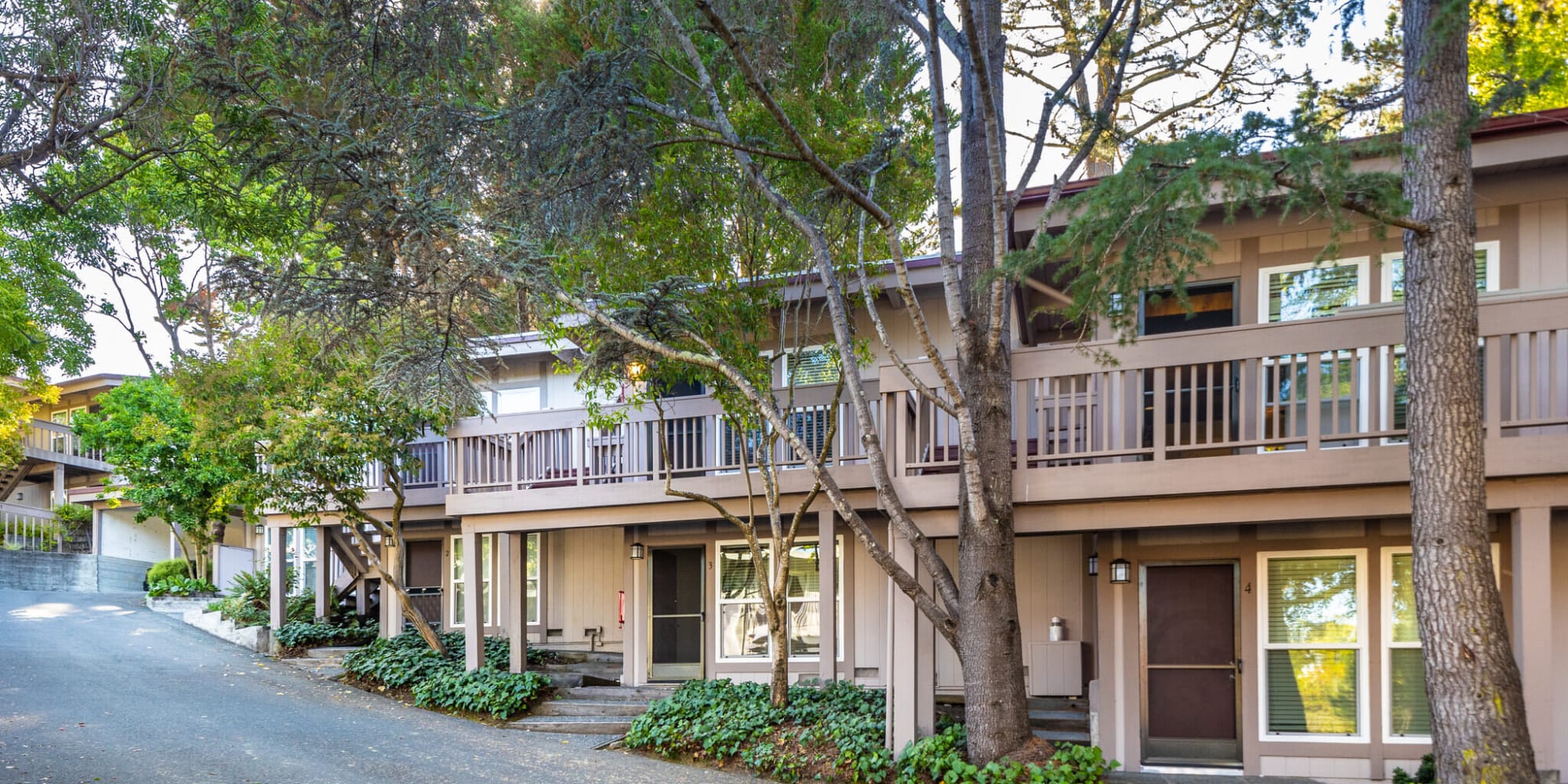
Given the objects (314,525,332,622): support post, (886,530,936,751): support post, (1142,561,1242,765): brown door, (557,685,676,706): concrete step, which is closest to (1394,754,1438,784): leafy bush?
(1142,561,1242,765): brown door

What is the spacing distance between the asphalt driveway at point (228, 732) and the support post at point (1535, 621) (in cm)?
680

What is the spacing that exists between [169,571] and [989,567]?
2193 centimetres

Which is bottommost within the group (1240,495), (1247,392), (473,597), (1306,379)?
(473,597)

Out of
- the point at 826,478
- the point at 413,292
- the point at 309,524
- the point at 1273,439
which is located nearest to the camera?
the point at 1273,439

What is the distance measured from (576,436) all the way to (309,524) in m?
5.18

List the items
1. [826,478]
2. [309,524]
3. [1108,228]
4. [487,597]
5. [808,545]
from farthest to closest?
[487,597]
[309,524]
[808,545]
[826,478]
[1108,228]

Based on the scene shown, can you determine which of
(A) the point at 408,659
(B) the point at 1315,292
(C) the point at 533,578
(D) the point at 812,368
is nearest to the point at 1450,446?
(B) the point at 1315,292

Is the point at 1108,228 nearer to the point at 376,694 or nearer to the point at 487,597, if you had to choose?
the point at 376,694

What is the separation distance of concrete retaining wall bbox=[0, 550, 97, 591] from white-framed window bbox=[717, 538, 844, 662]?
19.7 metres

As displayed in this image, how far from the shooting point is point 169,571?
23.6m

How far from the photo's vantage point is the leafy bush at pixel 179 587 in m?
21.8

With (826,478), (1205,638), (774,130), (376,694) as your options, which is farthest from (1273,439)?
(376,694)

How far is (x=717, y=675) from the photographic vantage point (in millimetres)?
13633

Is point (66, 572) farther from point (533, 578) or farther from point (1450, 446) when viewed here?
point (1450, 446)
